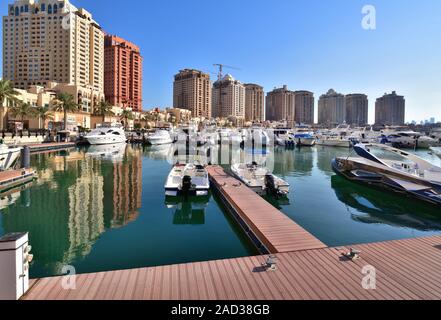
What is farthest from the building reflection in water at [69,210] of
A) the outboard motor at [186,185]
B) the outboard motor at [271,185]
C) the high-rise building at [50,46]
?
the high-rise building at [50,46]

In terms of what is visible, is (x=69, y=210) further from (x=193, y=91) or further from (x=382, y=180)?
(x=193, y=91)

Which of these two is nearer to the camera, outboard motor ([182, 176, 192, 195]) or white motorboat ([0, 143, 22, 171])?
outboard motor ([182, 176, 192, 195])

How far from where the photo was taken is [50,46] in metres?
122

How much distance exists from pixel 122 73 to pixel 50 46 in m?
34.7

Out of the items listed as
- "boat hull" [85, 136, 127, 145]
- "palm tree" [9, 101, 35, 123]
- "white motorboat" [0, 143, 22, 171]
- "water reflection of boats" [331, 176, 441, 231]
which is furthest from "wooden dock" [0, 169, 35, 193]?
"palm tree" [9, 101, 35, 123]

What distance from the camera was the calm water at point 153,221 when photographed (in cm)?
1070

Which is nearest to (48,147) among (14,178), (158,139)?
(158,139)

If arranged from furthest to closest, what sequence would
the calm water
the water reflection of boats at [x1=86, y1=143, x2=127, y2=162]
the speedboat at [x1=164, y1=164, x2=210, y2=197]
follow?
the water reflection of boats at [x1=86, y1=143, x2=127, y2=162] < the speedboat at [x1=164, y1=164, x2=210, y2=197] < the calm water

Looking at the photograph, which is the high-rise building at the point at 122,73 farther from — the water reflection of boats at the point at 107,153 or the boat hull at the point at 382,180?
the boat hull at the point at 382,180

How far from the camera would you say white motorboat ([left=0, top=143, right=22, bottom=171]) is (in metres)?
25.6

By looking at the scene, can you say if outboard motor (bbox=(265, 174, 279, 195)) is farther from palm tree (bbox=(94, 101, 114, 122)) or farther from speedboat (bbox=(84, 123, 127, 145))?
palm tree (bbox=(94, 101, 114, 122))

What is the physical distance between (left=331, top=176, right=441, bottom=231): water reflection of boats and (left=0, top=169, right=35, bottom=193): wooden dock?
2216 cm

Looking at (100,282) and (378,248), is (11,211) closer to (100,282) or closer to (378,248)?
(100,282)
